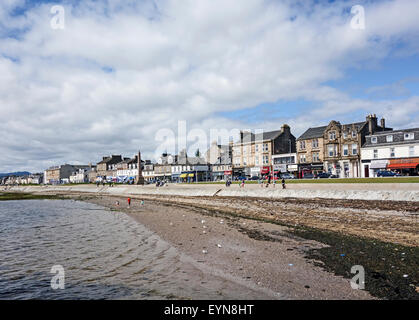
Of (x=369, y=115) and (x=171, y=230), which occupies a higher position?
(x=369, y=115)

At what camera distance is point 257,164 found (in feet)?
248

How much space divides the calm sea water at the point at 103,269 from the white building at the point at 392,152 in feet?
165

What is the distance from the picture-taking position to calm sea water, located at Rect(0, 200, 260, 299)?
7.51 m

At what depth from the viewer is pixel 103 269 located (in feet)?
31.2

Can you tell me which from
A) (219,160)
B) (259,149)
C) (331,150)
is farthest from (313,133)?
(219,160)

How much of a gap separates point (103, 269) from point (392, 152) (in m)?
56.0

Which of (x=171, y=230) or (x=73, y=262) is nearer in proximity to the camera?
(x=73, y=262)

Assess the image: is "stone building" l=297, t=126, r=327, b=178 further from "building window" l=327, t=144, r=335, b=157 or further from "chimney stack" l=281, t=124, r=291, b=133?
"chimney stack" l=281, t=124, r=291, b=133

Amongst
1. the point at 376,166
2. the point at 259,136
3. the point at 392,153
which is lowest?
the point at 376,166
